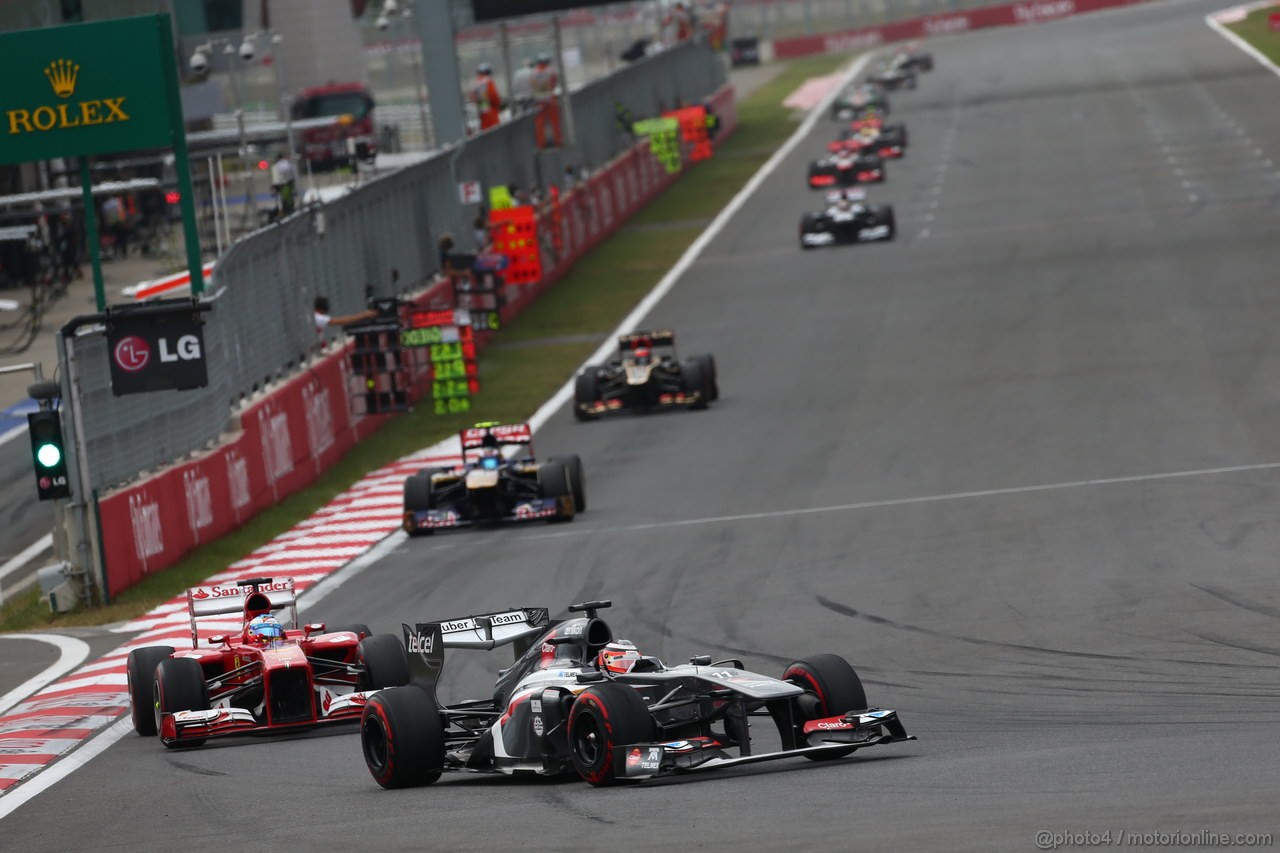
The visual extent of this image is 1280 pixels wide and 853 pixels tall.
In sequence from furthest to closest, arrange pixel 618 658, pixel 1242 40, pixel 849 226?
pixel 1242 40
pixel 849 226
pixel 618 658

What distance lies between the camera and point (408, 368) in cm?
3009

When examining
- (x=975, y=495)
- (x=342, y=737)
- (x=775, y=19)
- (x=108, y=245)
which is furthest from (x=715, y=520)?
(x=775, y=19)

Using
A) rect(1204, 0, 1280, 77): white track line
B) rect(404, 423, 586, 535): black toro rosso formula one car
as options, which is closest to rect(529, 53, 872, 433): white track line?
rect(404, 423, 586, 535): black toro rosso formula one car

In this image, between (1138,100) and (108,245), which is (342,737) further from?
(1138,100)

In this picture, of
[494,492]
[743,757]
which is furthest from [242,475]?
[743,757]

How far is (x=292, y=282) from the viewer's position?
2745cm

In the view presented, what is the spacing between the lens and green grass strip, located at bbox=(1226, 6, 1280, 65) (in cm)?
7356

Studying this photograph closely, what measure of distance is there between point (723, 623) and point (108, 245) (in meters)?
33.4

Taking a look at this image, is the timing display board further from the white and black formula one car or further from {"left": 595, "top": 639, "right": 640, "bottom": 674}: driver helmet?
{"left": 595, "top": 639, "right": 640, "bottom": 674}: driver helmet

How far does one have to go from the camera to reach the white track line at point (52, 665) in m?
16.0

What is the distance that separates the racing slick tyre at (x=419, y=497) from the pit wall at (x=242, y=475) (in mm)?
2220

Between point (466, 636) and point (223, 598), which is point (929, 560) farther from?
point (466, 636)

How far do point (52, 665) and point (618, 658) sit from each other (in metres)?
8.03

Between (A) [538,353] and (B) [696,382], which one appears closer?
(B) [696,382]
